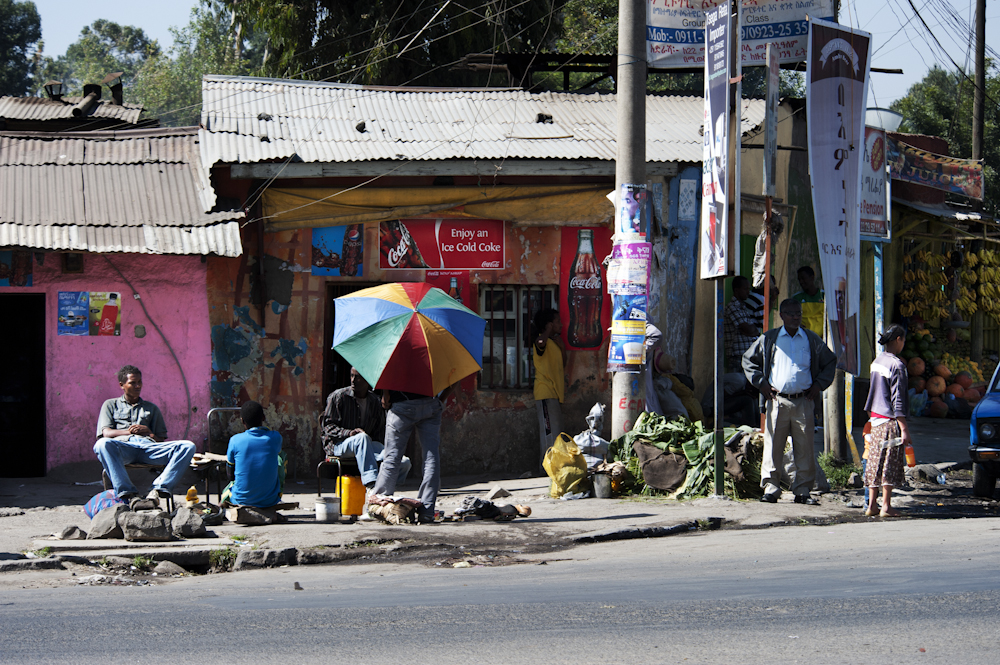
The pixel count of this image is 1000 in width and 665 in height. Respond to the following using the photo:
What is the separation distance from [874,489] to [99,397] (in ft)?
26.6

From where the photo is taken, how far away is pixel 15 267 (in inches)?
420

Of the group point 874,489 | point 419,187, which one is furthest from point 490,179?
point 874,489

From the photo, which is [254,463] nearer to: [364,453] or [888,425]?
[364,453]

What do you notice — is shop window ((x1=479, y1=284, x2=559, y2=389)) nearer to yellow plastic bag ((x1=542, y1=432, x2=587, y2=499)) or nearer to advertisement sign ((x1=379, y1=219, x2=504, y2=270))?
advertisement sign ((x1=379, y1=219, x2=504, y2=270))

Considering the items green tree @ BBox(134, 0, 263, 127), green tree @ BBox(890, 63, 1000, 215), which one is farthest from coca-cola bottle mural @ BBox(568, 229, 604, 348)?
green tree @ BBox(134, 0, 263, 127)

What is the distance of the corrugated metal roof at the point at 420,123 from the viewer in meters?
11.4

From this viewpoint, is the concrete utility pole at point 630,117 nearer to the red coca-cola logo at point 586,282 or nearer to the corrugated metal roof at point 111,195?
the red coca-cola logo at point 586,282

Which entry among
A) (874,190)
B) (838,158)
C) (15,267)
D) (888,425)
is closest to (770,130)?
(838,158)

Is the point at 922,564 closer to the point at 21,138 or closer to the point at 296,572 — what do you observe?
the point at 296,572

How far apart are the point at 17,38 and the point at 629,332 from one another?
48202mm

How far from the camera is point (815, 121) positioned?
33.2 ft

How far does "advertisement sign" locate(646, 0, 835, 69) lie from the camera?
13.5 metres

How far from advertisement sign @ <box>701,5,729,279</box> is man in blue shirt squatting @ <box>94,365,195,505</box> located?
5043mm

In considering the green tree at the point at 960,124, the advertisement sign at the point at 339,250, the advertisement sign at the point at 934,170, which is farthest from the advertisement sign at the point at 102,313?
the green tree at the point at 960,124
